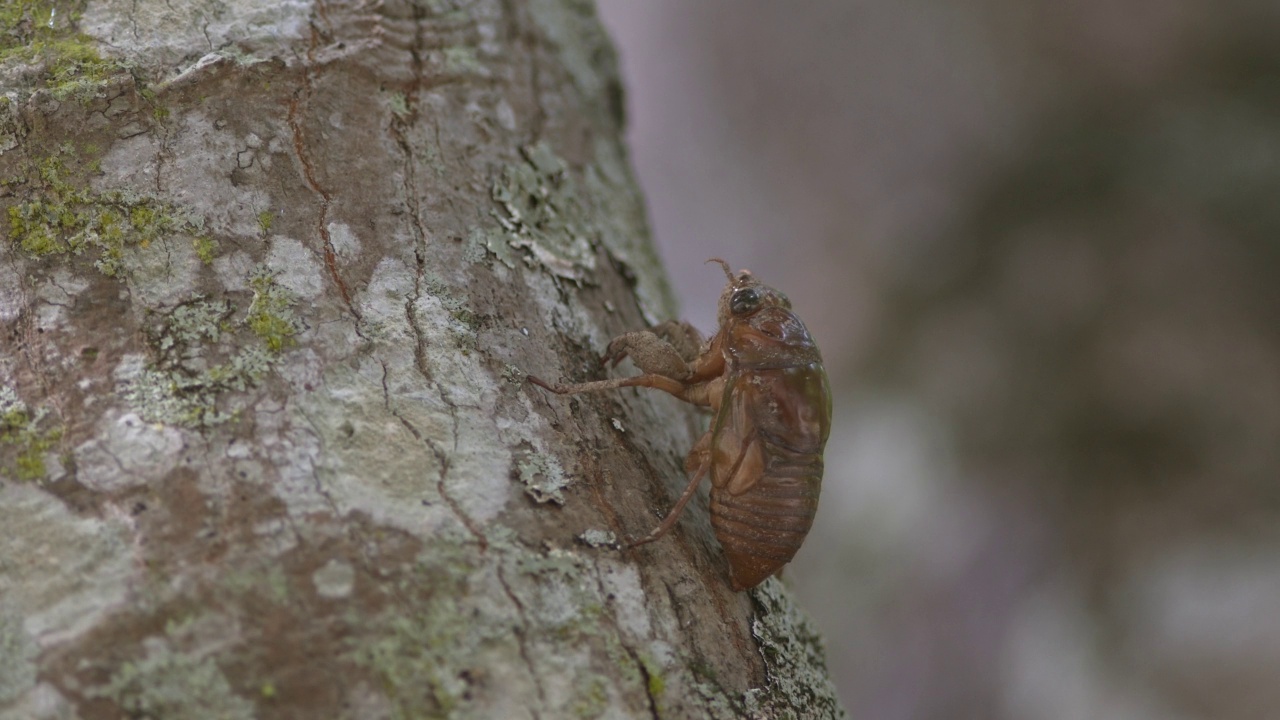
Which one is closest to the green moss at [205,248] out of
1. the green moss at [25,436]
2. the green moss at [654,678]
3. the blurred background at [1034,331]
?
the green moss at [25,436]

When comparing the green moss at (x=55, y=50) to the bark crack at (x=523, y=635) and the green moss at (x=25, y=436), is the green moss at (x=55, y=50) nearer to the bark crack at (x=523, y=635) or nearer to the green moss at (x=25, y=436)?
the green moss at (x=25, y=436)

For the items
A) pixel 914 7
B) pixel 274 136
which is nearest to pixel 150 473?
pixel 274 136

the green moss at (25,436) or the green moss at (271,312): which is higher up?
the green moss at (271,312)

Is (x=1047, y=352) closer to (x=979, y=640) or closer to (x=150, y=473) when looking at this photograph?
(x=979, y=640)

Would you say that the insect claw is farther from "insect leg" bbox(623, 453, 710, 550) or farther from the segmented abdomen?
the segmented abdomen

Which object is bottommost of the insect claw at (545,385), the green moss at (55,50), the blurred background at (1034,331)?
the insect claw at (545,385)

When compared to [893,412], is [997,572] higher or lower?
lower

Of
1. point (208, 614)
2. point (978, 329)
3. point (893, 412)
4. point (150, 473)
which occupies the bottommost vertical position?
point (208, 614)

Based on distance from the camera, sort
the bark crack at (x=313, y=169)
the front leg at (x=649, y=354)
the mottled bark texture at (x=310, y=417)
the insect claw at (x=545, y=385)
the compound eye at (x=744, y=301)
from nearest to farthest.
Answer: the mottled bark texture at (x=310, y=417), the bark crack at (x=313, y=169), the insect claw at (x=545, y=385), the front leg at (x=649, y=354), the compound eye at (x=744, y=301)
